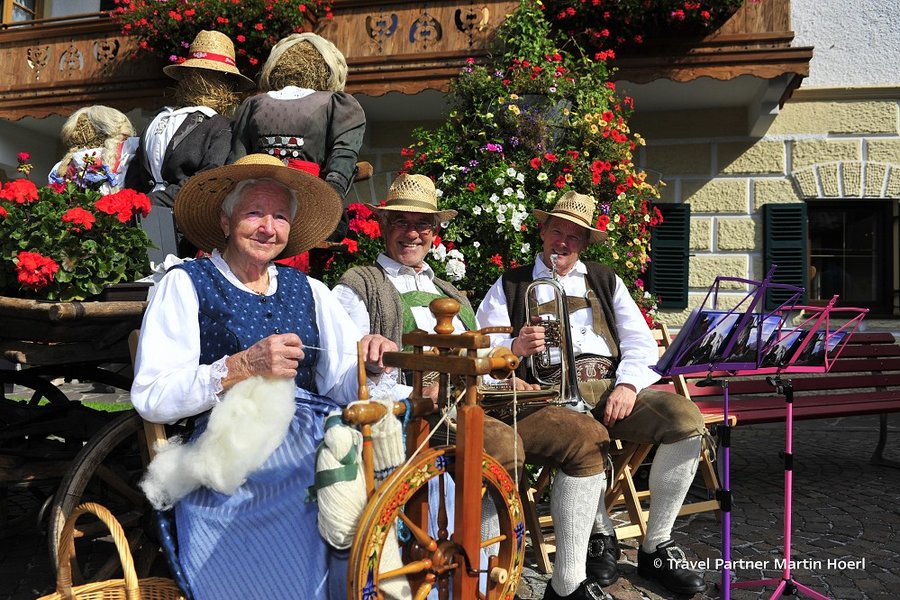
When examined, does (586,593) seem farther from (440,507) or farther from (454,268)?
(454,268)

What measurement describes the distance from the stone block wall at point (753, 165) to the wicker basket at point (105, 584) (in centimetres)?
742

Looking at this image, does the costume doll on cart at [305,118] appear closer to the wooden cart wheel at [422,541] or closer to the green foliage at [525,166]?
the green foliage at [525,166]

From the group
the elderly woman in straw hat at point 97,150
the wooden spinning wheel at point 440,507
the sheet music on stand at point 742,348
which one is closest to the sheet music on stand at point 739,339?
the sheet music on stand at point 742,348

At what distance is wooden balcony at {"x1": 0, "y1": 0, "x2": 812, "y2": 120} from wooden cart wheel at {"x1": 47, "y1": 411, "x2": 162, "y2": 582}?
582 centimetres

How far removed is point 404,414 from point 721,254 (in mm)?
7692

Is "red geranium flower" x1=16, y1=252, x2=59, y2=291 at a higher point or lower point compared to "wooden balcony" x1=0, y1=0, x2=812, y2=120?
lower

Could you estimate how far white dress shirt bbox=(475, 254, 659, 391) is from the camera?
11.5 feet

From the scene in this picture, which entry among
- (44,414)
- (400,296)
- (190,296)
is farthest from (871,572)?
(44,414)

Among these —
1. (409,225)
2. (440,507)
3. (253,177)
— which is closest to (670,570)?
(440,507)

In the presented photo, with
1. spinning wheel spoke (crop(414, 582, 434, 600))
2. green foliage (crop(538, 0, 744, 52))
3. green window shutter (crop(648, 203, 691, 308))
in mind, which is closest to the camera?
spinning wheel spoke (crop(414, 582, 434, 600))

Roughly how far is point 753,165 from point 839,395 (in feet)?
14.4

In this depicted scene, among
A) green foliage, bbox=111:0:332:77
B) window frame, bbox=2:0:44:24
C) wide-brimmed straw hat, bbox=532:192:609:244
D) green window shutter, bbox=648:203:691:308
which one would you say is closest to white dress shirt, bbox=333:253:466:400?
wide-brimmed straw hat, bbox=532:192:609:244

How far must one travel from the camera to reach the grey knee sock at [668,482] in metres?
3.20

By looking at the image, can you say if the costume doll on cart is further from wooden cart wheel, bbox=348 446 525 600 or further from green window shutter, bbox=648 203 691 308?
green window shutter, bbox=648 203 691 308
